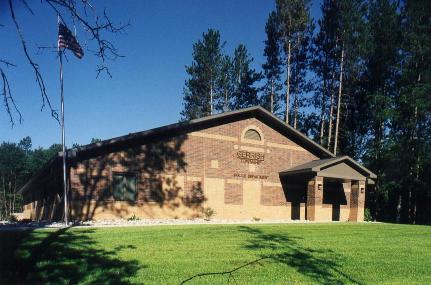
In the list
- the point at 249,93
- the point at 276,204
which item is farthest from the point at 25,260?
the point at 249,93

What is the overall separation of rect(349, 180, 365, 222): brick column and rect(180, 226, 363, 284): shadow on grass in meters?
13.3

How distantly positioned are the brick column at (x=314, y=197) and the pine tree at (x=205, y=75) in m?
25.0

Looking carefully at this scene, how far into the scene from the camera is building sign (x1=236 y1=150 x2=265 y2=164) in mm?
22500

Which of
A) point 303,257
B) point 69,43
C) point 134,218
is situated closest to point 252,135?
point 134,218

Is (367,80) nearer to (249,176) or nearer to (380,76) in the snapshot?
(380,76)

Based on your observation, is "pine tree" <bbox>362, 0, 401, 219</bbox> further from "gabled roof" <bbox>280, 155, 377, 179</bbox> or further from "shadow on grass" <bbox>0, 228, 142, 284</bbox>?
"shadow on grass" <bbox>0, 228, 142, 284</bbox>

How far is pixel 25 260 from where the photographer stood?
26.7ft

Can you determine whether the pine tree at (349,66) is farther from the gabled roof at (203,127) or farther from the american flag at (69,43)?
the american flag at (69,43)

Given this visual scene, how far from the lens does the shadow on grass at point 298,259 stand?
7160 millimetres

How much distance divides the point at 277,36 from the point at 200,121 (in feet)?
64.7

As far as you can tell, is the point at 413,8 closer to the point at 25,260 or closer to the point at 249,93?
the point at 249,93

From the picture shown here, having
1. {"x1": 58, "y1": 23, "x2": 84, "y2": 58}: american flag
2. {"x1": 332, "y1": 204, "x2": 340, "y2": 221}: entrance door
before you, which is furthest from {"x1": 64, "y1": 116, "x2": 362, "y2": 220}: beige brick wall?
{"x1": 58, "y1": 23, "x2": 84, "y2": 58}: american flag

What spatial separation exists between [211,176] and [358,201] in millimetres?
9943

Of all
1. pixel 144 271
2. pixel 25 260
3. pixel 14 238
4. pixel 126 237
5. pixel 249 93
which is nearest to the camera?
pixel 144 271
